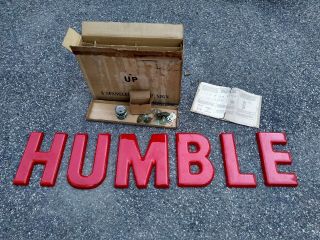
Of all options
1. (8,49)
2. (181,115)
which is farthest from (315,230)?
(8,49)

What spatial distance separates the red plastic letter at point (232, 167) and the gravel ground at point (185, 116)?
2.3 inches

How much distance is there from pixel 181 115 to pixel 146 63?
678mm

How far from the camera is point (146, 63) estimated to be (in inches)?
92.2

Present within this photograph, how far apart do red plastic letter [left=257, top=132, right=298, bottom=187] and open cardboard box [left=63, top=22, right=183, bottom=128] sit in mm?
842

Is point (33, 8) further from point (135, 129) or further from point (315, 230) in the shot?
point (315, 230)

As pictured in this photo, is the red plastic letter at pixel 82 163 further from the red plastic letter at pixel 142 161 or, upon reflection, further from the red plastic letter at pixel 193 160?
the red plastic letter at pixel 193 160

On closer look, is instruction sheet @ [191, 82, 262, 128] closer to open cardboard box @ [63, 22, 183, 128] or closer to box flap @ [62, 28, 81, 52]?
open cardboard box @ [63, 22, 183, 128]

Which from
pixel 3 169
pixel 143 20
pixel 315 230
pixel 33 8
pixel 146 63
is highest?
pixel 33 8

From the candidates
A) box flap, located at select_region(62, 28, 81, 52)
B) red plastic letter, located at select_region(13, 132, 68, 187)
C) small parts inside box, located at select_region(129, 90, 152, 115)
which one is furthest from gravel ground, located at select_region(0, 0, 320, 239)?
box flap, located at select_region(62, 28, 81, 52)

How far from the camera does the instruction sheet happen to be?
2787 mm

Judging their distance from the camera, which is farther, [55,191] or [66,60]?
[66,60]

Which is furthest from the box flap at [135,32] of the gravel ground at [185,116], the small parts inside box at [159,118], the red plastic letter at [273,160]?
the red plastic letter at [273,160]

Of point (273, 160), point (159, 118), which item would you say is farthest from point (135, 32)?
point (273, 160)

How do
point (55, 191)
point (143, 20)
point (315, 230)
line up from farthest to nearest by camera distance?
point (143, 20), point (55, 191), point (315, 230)
